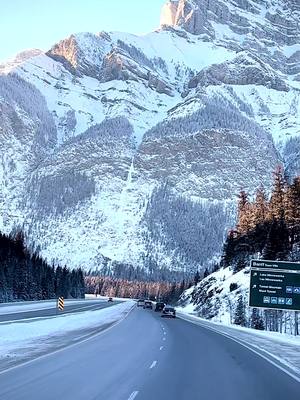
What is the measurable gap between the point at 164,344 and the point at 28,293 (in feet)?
238

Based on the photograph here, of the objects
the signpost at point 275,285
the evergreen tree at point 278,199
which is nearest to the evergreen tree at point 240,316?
the evergreen tree at point 278,199

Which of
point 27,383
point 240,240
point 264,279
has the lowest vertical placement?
point 27,383

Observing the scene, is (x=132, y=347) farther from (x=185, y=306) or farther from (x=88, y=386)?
(x=185, y=306)

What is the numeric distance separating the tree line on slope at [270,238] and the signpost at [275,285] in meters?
11.5

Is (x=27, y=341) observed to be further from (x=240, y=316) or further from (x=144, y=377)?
(x=240, y=316)

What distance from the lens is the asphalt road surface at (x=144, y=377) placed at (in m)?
13.9

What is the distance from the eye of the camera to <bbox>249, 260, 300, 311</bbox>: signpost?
4375cm

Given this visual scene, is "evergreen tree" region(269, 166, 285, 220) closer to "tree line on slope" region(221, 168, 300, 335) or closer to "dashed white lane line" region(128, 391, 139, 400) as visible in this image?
"tree line on slope" region(221, 168, 300, 335)

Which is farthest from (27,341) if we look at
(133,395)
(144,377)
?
(133,395)

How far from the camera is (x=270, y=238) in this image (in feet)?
238

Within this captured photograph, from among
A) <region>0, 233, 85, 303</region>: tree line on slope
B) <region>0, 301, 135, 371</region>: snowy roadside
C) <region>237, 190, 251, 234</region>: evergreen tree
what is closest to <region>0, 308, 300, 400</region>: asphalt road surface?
<region>0, 301, 135, 371</region>: snowy roadside

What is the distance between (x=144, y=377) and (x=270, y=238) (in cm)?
5719

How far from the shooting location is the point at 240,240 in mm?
97750

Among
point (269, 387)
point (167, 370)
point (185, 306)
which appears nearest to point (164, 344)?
point (167, 370)
